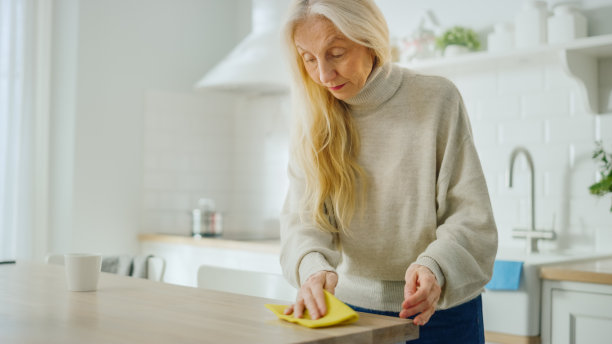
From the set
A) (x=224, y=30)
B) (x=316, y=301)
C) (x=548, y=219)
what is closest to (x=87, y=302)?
(x=316, y=301)

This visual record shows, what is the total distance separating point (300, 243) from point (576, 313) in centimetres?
119

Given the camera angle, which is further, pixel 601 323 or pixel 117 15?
pixel 117 15

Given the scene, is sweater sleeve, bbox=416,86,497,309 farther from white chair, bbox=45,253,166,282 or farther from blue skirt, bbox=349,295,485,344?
white chair, bbox=45,253,166,282

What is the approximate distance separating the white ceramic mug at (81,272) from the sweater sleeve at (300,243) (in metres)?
0.43

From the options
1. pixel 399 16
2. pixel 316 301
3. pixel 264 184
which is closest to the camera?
pixel 316 301

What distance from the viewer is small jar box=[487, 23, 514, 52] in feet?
9.36

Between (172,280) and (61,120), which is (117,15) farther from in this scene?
(172,280)

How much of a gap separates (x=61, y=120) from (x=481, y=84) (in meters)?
2.17

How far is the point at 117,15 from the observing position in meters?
3.80

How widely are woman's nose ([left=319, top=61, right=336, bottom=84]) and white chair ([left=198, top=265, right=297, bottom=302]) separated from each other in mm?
619

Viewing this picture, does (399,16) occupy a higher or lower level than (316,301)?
higher

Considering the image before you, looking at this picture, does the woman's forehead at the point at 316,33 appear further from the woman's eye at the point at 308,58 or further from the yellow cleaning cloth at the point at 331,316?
the yellow cleaning cloth at the point at 331,316

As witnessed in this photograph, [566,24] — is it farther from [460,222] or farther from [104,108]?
[104,108]


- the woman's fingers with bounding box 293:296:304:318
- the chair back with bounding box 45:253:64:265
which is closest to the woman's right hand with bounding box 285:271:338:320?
the woman's fingers with bounding box 293:296:304:318
